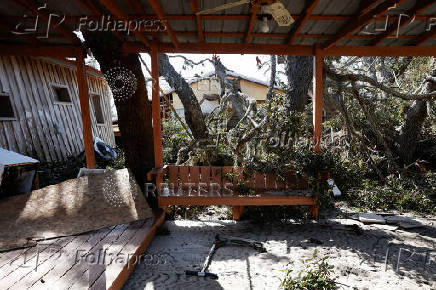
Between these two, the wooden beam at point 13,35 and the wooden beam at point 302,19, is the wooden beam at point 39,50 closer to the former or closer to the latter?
the wooden beam at point 13,35

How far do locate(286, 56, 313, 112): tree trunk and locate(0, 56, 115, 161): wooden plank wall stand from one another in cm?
653

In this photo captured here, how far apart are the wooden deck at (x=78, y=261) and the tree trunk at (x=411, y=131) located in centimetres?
750

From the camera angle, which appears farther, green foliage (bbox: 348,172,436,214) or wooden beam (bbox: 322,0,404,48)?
green foliage (bbox: 348,172,436,214)

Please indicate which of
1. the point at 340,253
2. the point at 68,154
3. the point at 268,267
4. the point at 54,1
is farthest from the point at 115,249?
the point at 68,154

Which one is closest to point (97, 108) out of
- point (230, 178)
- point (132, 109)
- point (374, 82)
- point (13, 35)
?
point (13, 35)

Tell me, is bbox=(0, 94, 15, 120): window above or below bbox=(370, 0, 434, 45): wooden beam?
below

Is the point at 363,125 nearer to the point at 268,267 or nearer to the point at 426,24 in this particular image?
the point at 426,24

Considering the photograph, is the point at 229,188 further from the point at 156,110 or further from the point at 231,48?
the point at 231,48

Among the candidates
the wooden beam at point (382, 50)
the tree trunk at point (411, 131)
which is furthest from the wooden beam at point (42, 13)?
the tree trunk at point (411, 131)

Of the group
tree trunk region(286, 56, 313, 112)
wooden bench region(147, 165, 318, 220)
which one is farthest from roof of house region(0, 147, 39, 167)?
tree trunk region(286, 56, 313, 112)

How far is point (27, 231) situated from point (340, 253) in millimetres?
3911

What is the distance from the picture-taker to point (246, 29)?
4.23 metres

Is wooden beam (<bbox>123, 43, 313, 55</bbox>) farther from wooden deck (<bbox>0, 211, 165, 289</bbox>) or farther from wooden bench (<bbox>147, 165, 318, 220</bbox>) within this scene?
wooden deck (<bbox>0, 211, 165, 289</bbox>)

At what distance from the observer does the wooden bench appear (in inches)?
177
